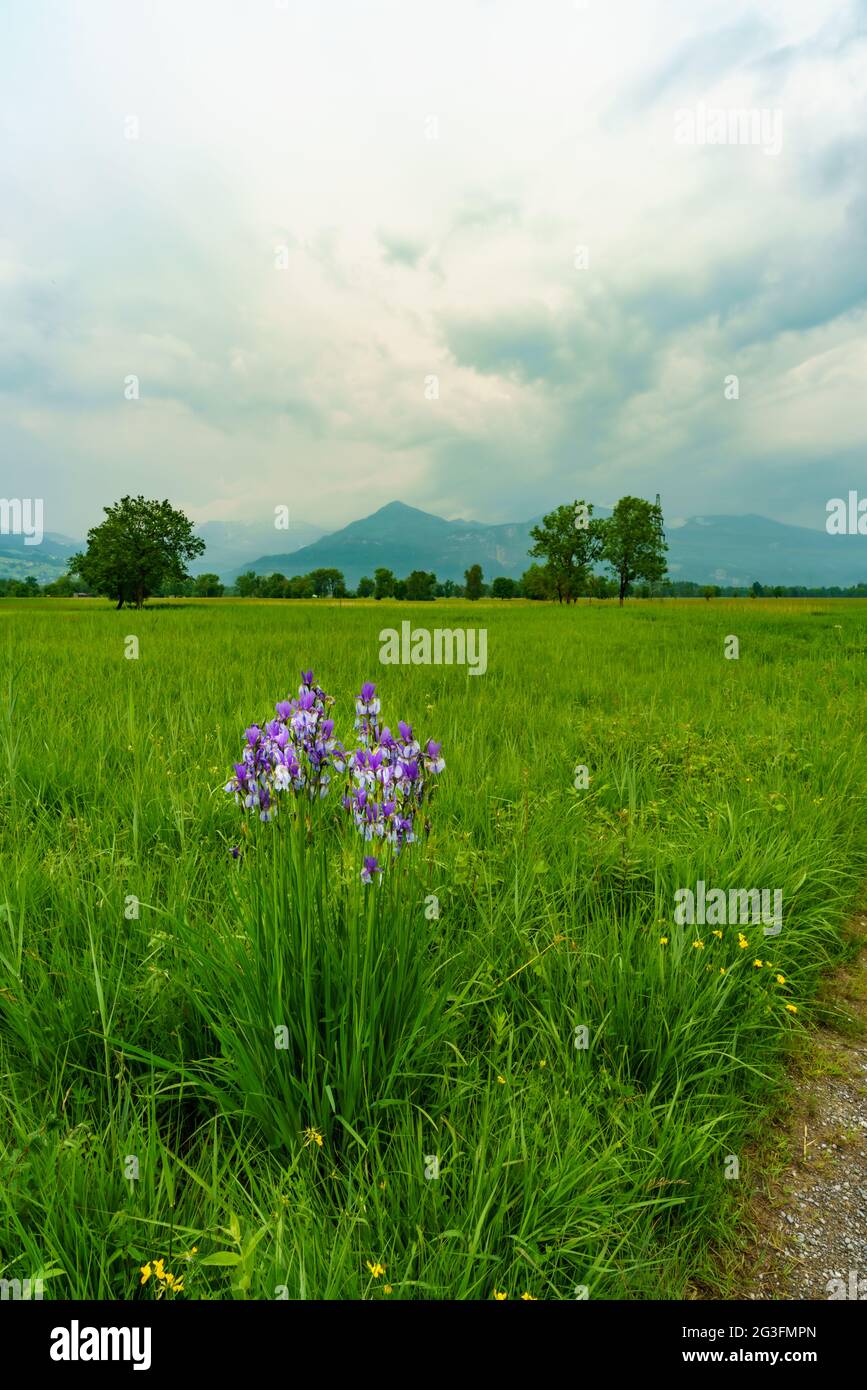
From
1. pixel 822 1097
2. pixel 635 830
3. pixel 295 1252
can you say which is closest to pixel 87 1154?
pixel 295 1252

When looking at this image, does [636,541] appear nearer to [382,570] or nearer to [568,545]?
A: [568,545]

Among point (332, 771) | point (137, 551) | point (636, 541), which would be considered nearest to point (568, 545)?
point (636, 541)

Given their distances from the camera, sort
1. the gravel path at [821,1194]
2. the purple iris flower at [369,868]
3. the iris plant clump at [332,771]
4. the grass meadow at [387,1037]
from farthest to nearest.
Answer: the iris plant clump at [332,771]
the purple iris flower at [369,868]
the gravel path at [821,1194]
the grass meadow at [387,1037]

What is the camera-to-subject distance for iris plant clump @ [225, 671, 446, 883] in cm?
230

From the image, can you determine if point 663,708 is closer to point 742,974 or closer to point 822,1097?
point 742,974

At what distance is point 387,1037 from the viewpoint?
87.7 inches

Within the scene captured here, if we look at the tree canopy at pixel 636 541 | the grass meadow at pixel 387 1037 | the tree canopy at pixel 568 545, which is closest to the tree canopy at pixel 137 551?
the tree canopy at pixel 568 545

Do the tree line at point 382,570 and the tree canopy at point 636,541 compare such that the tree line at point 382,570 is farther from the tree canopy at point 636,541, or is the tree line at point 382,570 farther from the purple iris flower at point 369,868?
the purple iris flower at point 369,868

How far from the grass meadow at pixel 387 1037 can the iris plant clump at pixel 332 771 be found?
0.20 meters

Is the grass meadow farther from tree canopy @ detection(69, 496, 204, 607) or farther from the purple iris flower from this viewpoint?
tree canopy @ detection(69, 496, 204, 607)

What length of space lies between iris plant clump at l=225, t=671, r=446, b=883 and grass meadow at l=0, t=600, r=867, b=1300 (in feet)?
0.64

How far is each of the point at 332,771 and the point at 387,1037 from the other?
1010 millimetres

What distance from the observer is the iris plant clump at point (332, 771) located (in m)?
2.30
